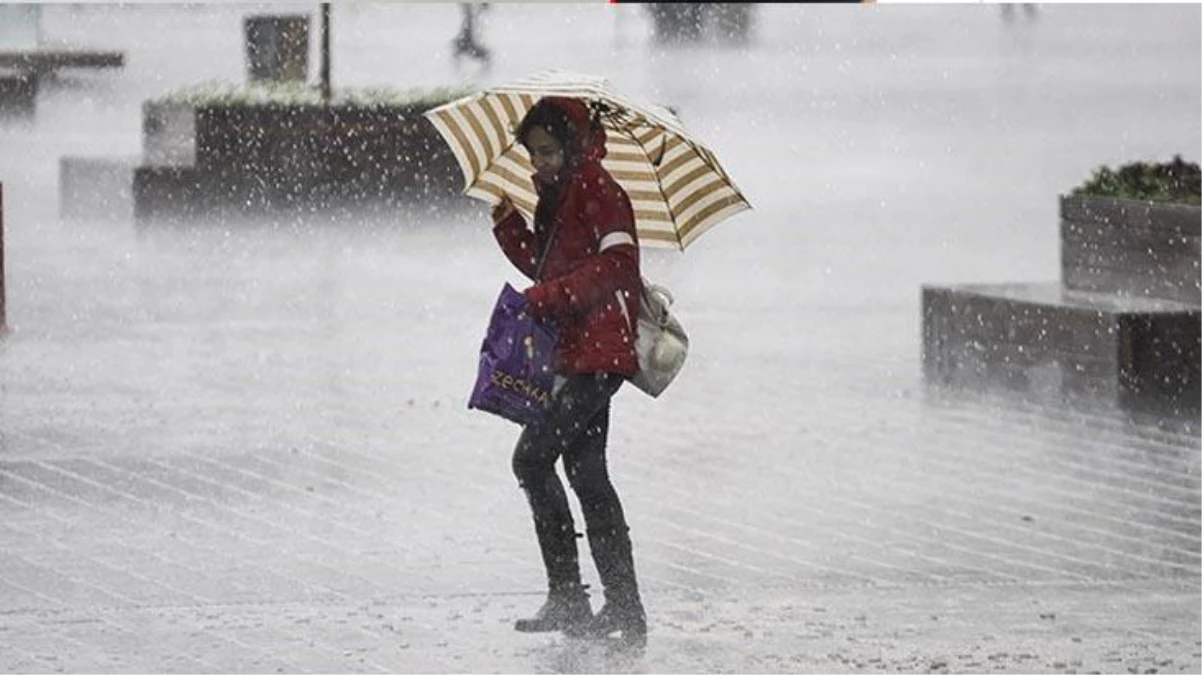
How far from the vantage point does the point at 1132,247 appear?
47.2ft

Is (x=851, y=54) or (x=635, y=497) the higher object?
(x=851, y=54)

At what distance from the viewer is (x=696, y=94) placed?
101 ft

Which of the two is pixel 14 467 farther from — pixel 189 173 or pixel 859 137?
pixel 859 137

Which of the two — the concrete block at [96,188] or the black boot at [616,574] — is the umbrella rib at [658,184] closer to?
the black boot at [616,574]

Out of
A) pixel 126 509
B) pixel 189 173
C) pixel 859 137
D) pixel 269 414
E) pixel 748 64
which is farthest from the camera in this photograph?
pixel 748 64

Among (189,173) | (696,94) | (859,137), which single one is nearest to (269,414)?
(189,173)

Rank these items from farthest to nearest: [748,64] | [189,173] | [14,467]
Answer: [748,64] → [189,173] → [14,467]

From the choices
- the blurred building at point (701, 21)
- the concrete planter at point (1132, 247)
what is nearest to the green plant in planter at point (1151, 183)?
the concrete planter at point (1132, 247)

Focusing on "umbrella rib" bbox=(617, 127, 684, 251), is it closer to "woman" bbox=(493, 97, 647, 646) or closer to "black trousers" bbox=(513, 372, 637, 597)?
"woman" bbox=(493, 97, 647, 646)

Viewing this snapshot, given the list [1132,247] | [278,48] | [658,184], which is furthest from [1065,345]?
[278,48]

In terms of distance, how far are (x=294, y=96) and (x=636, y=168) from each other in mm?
15002

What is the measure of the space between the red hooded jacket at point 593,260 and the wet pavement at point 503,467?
0.81 m

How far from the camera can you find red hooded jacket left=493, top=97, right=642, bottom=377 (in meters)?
8.40

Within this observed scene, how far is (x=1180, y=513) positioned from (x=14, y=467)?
4.34 meters
